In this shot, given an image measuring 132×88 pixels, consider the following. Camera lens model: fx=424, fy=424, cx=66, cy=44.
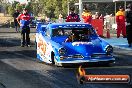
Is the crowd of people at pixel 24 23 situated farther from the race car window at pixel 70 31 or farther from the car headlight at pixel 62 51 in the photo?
the car headlight at pixel 62 51

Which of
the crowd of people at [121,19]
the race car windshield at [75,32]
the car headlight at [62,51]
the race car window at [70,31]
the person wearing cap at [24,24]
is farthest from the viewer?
the person wearing cap at [24,24]

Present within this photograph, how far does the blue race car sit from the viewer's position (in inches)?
466

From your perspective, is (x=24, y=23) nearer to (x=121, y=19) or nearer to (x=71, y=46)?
(x=121, y=19)

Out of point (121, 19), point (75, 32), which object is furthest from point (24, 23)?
point (75, 32)

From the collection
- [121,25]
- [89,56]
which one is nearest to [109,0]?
[121,25]

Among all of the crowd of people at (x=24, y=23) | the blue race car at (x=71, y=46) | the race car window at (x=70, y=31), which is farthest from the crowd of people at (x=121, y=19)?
the blue race car at (x=71, y=46)

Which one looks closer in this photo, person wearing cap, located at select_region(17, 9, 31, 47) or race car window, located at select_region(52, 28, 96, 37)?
race car window, located at select_region(52, 28, 96, 37)

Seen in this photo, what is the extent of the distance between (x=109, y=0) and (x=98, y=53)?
2541cm

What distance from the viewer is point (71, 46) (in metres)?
12.1

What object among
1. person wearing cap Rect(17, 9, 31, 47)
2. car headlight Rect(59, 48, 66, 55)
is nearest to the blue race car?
car headlight Rect(59, 48, 66, 55)

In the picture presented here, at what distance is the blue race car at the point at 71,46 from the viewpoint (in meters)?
11.8

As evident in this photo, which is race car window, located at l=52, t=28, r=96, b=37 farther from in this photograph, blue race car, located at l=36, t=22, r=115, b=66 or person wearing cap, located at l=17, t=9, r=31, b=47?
person wearing cap, located at l=17, t=9, r=31, b=47

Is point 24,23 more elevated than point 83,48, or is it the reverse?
point 24,23

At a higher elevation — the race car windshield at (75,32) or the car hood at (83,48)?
the race car windshield at (75,32)
